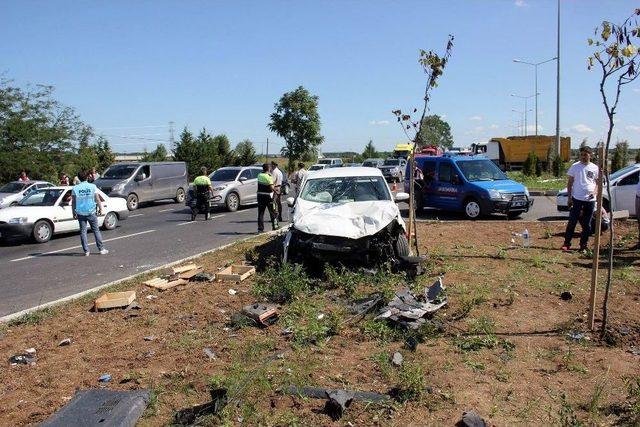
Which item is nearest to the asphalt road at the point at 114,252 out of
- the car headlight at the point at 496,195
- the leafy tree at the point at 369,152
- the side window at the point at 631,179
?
the car headlight at the point at 496,195

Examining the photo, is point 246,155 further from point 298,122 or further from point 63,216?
point 63,216

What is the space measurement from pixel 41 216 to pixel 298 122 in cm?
2776

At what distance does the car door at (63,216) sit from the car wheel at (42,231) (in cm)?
21

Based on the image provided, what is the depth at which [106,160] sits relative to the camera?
45.0m

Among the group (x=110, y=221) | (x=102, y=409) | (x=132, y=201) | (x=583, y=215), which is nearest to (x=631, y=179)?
(x=583, y=215)

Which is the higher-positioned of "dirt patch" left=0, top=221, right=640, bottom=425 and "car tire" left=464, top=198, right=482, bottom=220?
"car tire" left=464, top=198, right=482, bottom=220

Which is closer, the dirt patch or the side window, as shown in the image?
the dirt patch

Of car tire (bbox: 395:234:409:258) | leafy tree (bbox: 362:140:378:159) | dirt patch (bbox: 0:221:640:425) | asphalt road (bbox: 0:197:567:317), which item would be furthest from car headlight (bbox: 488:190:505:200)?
leafy tree (bbox: 362:140:378:159)

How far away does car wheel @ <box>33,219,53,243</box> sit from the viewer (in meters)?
14.3

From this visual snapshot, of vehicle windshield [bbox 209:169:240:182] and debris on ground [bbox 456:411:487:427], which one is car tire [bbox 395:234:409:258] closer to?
debris on ground [bbox 456:411:487:427]

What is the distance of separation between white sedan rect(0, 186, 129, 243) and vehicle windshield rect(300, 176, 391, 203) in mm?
6703

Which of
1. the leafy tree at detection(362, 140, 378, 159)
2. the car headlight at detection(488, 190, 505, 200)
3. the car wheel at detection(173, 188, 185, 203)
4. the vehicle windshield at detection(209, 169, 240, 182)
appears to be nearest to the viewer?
the car headlight at detection(488, 190, 505, 200)

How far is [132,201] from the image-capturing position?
23.5 m

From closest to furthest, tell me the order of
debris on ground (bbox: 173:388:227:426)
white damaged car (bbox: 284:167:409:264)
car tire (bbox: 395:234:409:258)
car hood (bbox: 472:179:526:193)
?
1. debris on ground (bbox: 173:388:227:426)
2. white damaged car (bbox: 284:167:409:264)
3. car tire (bbox: 395:234:409:258)
4. car hood (bbox: 472:179:526:193)
